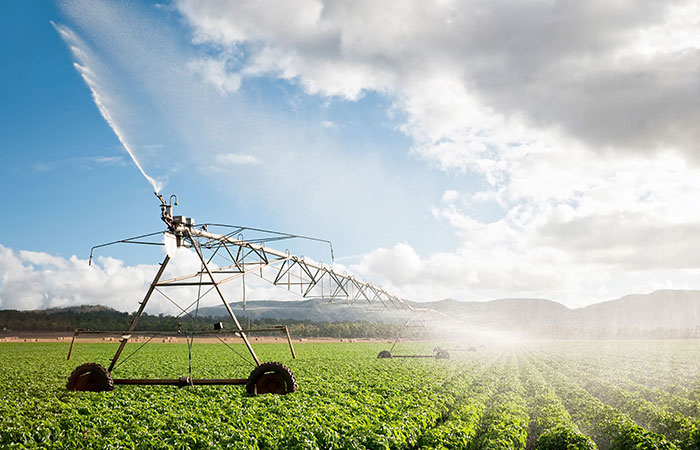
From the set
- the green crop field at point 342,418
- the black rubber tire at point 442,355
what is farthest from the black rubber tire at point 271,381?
the black rubber tire at point 442,355

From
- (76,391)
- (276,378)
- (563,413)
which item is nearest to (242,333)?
(276,378)

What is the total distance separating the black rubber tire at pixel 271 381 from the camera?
15.7 meters

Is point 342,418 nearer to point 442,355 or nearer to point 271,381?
point 271,381

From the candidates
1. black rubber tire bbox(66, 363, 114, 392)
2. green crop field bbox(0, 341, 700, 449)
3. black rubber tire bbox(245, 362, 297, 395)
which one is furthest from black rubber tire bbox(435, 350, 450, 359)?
black rubber tire bbox(66, 363, 114, 392)

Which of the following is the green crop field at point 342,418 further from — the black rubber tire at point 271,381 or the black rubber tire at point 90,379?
the black rubber tire at point 271,381

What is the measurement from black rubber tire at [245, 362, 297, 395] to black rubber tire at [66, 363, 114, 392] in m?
5.02

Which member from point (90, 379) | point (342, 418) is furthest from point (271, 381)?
point (90, 379)

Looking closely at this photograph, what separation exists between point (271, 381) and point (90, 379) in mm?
6537

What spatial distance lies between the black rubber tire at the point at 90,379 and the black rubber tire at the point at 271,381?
5.02m

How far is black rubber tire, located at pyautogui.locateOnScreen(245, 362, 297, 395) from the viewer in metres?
15.7

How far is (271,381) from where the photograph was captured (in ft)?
51.7

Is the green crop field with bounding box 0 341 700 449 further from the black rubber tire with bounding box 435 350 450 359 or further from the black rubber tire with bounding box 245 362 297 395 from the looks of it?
the black rubber tire with bounding box 435 350 450 359

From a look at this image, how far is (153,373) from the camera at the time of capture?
2598 cm

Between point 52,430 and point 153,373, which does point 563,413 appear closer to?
point 52,430
